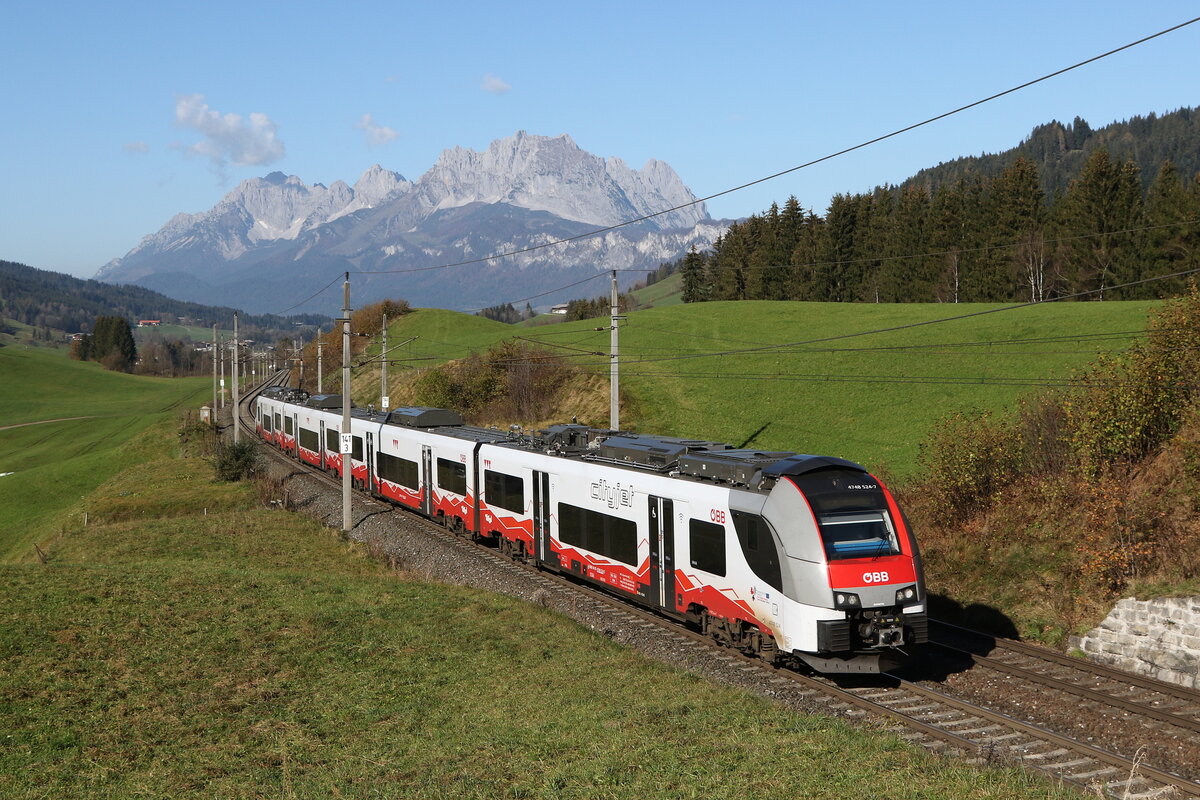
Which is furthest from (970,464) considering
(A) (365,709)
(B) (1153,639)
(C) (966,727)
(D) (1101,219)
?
(D) (1101,219)

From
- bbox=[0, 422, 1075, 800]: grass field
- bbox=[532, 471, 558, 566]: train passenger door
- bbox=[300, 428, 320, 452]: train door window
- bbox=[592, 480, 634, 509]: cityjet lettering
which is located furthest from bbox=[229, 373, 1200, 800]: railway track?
bbox=[300, 428, 320, 452]: train door window

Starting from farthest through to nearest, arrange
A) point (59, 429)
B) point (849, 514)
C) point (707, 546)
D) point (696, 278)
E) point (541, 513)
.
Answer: point (696, 278)
point (59, 429)
point (541, 513)
point (707, 546)
point (849, 514)

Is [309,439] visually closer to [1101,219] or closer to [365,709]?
[365,709]

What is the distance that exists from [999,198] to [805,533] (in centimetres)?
8021

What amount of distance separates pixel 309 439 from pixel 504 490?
2962 centimetres

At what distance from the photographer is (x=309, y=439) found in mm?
54219

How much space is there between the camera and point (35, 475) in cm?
7100

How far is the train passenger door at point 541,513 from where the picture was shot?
25406mm

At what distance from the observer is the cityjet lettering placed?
68.6ft

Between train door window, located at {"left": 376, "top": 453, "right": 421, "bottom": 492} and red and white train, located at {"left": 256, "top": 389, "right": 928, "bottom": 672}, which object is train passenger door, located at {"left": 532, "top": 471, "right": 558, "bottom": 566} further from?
train door window, located at {"left": 376, "top": 453, "right": 421, "bottom": 492}

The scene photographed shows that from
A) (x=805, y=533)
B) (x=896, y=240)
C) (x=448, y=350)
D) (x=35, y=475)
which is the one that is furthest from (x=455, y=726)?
(x=896, y=240)

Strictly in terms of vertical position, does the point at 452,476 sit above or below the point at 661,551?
above

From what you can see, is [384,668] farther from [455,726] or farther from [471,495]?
[471,495]

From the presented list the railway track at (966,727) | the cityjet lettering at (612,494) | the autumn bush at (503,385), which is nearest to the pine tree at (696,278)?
the autumn bush at (503,385)
